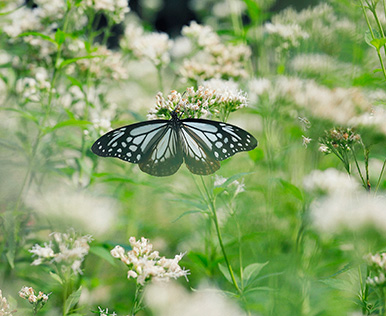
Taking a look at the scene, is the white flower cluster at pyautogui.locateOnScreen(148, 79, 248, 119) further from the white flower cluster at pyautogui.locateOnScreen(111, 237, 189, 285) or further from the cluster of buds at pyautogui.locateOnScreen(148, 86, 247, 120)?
the white flower cluster at pyautogui.locateOnScreen(111, 237, 189, 285)

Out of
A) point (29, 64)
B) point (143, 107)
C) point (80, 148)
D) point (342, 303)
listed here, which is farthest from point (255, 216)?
point (29, 64)

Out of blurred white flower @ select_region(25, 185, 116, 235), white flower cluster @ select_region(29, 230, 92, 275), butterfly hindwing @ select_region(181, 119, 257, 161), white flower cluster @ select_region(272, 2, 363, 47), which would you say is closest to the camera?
white flower cluster @ select_region(29, 230, 92, 275)

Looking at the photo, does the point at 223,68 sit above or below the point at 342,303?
above

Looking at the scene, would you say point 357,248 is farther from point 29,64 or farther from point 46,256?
point 29,64

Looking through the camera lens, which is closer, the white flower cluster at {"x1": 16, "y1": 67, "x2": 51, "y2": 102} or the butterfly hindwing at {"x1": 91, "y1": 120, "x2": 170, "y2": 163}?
the butterfly hindwing at {"x1": 91, "y1": 120, "x2": 170, "y2": 163}

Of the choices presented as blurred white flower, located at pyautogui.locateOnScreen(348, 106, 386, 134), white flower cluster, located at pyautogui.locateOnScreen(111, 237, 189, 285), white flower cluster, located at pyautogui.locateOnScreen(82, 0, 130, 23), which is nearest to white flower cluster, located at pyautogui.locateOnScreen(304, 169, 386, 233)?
blurred white flower, located at pyautogui.locateOnScreen(348, 106, 386, 134)

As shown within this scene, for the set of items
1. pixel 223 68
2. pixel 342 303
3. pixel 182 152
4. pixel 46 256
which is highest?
pixel 223 68

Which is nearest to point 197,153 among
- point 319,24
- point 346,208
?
point 346,208
